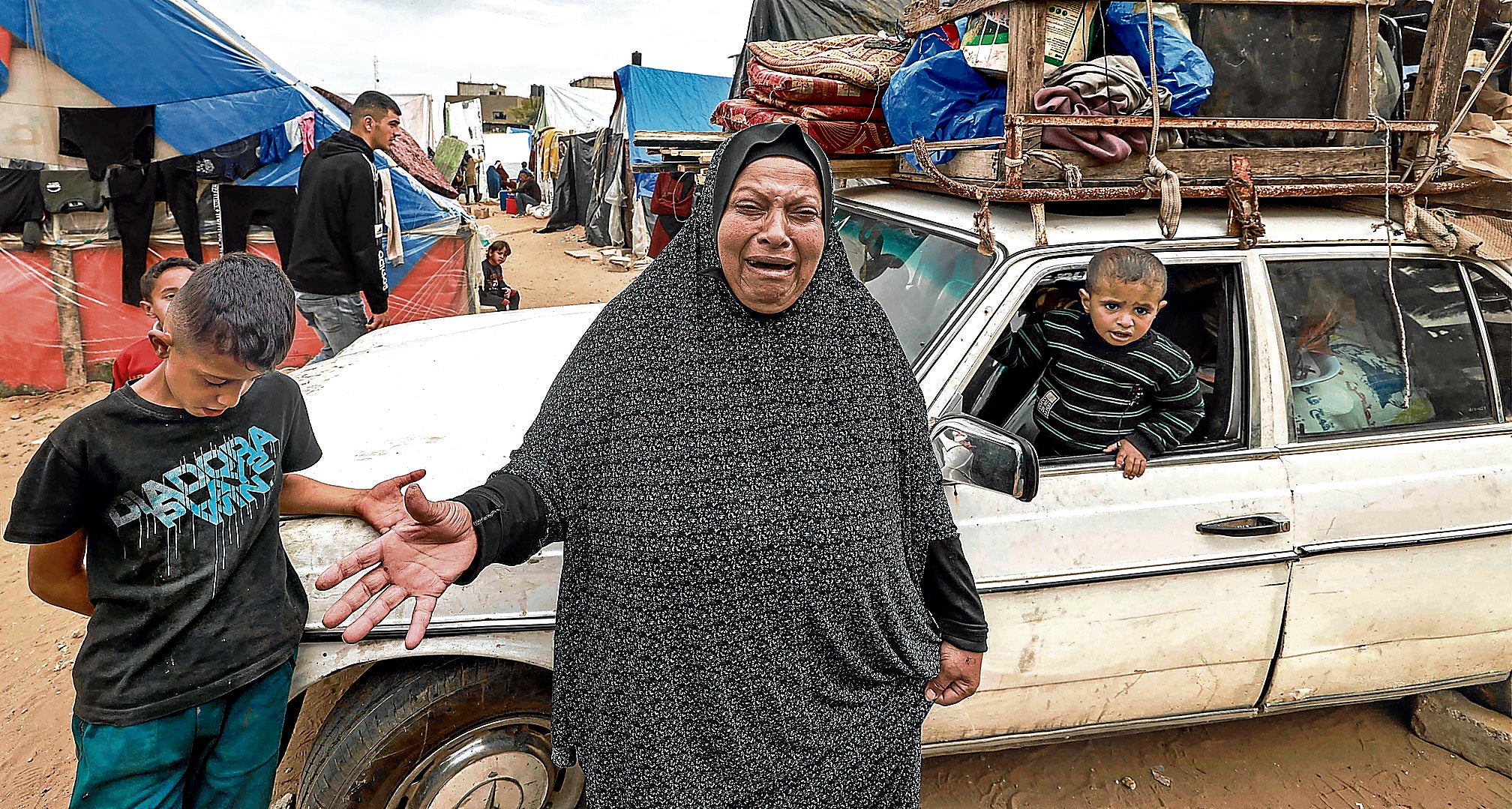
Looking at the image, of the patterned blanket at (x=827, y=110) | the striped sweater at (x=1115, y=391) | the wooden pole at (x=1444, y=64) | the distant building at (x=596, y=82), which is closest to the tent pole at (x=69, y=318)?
the patterned blanket at (x=827, y=110)

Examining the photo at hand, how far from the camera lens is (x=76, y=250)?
7.07 meters

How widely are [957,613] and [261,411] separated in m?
1.63

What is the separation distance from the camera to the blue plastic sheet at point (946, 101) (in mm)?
2602

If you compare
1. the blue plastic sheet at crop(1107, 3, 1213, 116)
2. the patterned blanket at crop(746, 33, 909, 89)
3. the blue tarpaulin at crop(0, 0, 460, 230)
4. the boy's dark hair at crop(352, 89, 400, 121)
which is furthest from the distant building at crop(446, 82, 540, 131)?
the blue plastic sheet at crop(1107, 3, 1213, 116)

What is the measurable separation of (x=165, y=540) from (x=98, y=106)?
737 centimetres

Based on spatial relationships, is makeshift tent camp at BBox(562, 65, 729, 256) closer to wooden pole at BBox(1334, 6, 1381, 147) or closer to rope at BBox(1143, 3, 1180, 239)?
wooden pole at BBox(1334, 6, 1381, 147)

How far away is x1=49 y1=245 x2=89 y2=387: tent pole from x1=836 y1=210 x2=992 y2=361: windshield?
7314 mm

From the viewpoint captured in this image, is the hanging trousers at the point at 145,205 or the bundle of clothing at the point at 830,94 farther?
the hanging trousers at the point at 145,205

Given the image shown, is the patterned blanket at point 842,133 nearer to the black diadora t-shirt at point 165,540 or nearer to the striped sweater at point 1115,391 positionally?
the striped sweater at point 1115,391

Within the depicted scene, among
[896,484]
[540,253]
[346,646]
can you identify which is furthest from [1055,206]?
[540,253]

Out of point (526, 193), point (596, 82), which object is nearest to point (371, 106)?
→ point (526, 193)

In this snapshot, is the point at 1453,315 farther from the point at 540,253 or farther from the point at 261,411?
the point at 540,253

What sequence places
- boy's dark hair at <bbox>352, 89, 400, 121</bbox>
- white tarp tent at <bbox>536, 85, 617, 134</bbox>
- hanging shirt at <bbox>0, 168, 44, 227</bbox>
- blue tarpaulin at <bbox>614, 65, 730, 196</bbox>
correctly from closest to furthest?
boy's dark hair at <bbox>352, 89, 400, 121</bbox> < hanging shirt at <bbox>0, 168, 44, 227</bbox> < blue tarpaulin at <bbox>614, 65, 730, 196</bbox> < white tarp tent at <bbox>536, 85, 617, 134</bbox>

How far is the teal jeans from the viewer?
1.78m
